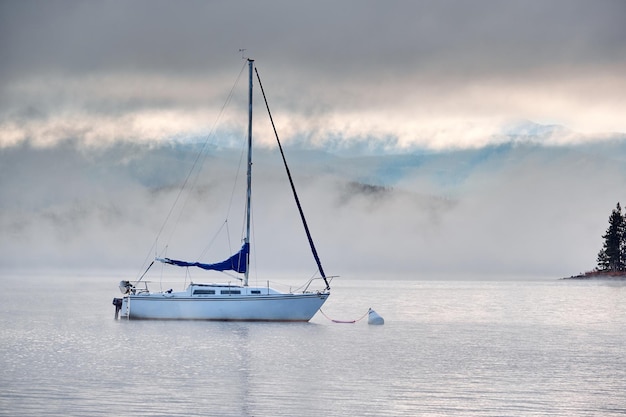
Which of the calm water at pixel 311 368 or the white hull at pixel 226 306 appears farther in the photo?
the white hull at pixel 226 306

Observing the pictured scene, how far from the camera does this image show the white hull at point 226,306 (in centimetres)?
7500

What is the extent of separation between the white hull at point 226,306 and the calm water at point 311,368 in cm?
105

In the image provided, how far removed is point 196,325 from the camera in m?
77.6

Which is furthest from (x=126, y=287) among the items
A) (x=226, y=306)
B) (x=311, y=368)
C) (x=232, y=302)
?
(x=311, y=368)

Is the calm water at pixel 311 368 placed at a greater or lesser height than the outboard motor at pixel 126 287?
lesser

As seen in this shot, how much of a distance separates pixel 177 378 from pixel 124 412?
33.2 ft

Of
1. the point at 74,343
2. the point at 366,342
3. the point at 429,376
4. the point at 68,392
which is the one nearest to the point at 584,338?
the point at 366,342

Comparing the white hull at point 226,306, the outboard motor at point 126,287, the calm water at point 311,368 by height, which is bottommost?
the calm water at point 311,368

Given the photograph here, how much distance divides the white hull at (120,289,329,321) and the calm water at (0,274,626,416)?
1.05 metres

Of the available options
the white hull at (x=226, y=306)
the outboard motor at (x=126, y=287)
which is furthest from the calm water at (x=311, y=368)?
the outboard motor at (x=126, y=287)

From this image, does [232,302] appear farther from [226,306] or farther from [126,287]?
[126,287]

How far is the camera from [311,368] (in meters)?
50.1

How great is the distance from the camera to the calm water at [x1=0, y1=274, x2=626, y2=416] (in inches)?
1469

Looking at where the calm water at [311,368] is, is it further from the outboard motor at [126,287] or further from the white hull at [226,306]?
the outboard motor at [126,287]
